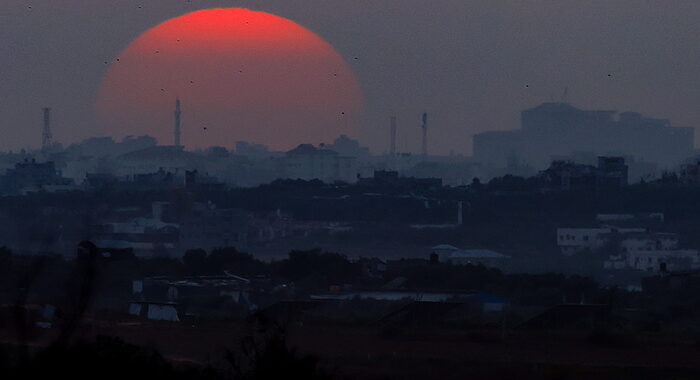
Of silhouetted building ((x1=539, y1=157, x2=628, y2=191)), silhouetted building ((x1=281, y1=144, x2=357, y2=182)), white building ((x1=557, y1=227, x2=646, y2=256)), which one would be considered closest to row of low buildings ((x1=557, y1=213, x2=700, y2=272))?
white building ((x1=557, y1=227, x2=646, y2=256))

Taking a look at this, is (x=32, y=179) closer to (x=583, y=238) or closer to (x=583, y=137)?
(x=583, y=238)

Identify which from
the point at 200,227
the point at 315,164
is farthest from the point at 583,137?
the point at 200,227

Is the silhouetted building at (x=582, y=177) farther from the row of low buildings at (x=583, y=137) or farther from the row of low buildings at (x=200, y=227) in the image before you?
the row of low buildings at (x=583, y=137)

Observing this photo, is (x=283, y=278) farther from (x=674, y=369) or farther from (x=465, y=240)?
(x=465, y=240)

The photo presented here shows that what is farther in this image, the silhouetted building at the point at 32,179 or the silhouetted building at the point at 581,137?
the silhouetted building at the point at 581,137

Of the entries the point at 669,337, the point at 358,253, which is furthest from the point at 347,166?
the point at 669,337

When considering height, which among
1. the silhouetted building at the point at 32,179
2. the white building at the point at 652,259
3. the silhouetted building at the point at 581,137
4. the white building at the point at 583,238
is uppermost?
the silhouetted building at the point at 581,137

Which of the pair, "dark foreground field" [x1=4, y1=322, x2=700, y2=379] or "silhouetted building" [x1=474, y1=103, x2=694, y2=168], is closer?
"dark foreground field" [x1=4, y1=322, x2=700, y2=379]

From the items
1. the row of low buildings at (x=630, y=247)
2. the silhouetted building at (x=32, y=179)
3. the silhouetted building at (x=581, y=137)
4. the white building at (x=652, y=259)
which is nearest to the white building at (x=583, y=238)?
the row of low buildings at (x=630, y=247)

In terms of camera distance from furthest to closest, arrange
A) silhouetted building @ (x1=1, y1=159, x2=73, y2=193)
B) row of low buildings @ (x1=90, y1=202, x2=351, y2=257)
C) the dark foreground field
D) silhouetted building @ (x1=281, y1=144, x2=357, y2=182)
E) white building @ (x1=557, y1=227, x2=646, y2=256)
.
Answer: silhouetted building @ (x1=281, y1=144, x2=357, y2=182), silhouetted building @ (x1=1, y1=159, x2=73, y2=193), row of low buildings @ (x1=90, y1=202, x2=351, y2=257), white building @ (x1=557, y1=227, x2=646, y2=256), the dark foreground field

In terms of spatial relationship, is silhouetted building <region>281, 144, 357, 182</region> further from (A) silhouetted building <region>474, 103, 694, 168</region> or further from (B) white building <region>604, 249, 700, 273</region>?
(B) white building <region>604, 249, 700, 273</region>

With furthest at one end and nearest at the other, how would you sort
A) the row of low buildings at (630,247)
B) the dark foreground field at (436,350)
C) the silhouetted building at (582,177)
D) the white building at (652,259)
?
the silhouetted building at (582,177) < the row of low buildings at (630,247) < the white building at (652,259) < the dark foreground field at (436,350)

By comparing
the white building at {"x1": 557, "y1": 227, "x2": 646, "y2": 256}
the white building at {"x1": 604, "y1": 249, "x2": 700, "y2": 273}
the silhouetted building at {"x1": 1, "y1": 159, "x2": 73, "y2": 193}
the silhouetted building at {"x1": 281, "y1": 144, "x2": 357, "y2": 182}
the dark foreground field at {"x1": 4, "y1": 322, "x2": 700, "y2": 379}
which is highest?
the silhouetted building at {"x1": 281, "y1": 144, "x2": 357, "y2": 182}
